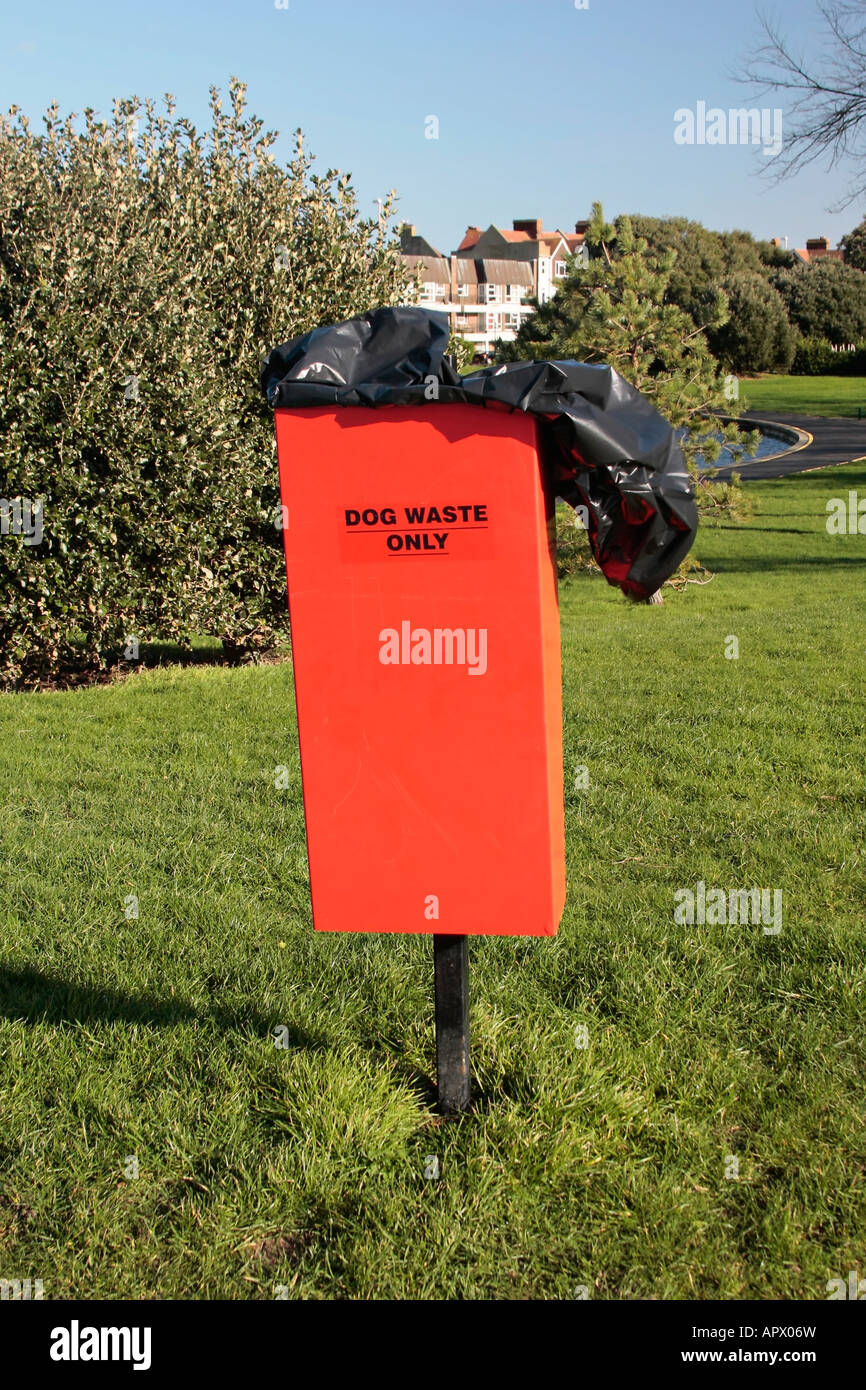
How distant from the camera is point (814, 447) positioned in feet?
110

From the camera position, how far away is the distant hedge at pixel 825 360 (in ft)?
184

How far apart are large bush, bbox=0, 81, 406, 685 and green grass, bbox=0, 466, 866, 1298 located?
287 centimetres

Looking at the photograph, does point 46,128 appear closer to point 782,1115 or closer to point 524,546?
point 524,546

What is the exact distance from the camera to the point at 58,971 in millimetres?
3758

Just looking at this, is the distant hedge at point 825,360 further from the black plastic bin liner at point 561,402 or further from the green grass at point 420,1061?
the black plastic bin liner at point 561,402

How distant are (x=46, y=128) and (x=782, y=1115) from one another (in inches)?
362

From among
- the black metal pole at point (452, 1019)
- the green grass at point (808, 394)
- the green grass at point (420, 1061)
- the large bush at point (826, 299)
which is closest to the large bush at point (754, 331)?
the green grass at point (808, 394)

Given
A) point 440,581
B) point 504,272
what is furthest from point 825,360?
point 440,581

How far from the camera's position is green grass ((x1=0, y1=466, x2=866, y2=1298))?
252 centimetres

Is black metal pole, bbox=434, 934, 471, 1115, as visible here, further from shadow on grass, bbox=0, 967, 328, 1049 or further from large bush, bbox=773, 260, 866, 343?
large bush, bbox=773, 260, 866, 343

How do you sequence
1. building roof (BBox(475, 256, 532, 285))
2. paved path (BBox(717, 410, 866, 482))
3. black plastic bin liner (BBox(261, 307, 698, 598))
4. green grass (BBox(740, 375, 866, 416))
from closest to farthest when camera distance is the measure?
black plastic bin liner (BBox(261, 307, 698, 598)) → paved path (BBox(717, 410, 866, 482)) → green grass (BBox(740, 375, 866, 416)) → building roof (BBox(475, 256, 532, 285))

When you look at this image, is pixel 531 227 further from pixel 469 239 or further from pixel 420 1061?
pixel 420 1061

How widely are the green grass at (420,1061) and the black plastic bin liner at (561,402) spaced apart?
142 centimetres

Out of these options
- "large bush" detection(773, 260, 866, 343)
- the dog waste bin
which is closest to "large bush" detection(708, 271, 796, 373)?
"large bush" detection(773, 260, 866, 343)
